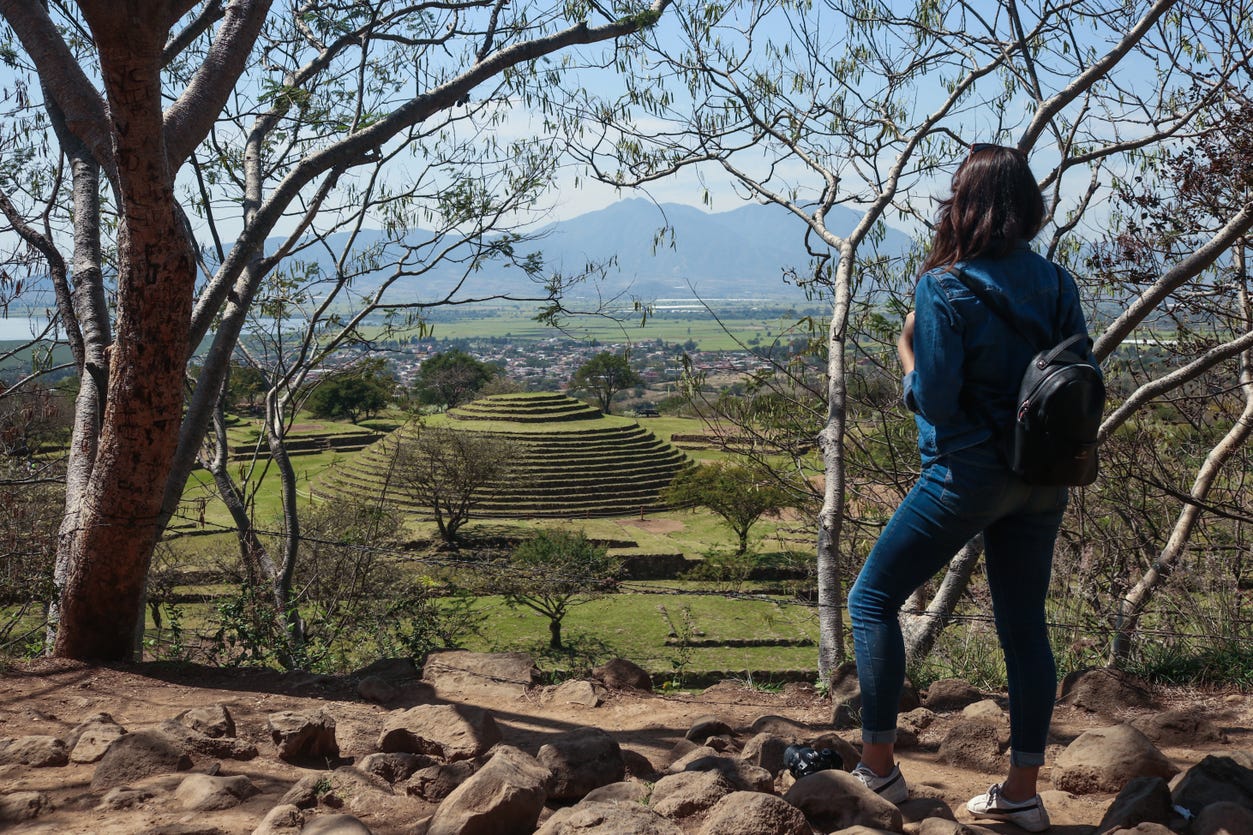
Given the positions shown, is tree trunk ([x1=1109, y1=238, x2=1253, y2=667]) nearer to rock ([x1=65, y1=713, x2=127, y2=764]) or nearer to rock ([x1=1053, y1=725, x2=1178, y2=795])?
→ rock ([x1=1053, y1=725, x2=1178, y2=795])

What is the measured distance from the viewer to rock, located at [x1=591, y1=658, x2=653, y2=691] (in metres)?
4.07

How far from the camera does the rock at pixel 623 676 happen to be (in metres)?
4.07

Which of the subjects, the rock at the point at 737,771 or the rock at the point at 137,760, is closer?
the rock at the point at 737,771

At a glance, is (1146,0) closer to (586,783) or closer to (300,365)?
(586,783)

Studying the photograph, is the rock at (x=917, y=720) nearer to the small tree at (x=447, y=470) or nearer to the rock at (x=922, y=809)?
the rock at (x=922, y=809)

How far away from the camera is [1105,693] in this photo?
3.46 metres

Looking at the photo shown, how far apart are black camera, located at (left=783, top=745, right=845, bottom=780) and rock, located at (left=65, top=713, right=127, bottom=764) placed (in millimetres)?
1766

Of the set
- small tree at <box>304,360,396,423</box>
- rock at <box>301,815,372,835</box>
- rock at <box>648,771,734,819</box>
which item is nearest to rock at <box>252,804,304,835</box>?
rock at <box>301,815,372,835</box>

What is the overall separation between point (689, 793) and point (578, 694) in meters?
1.67

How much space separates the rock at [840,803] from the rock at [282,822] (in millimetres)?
1049

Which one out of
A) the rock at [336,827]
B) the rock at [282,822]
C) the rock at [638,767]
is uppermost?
the rock at [336,827]

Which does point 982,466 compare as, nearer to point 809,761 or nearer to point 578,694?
point 809,761

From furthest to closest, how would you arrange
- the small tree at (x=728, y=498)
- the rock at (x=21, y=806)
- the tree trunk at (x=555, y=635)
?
the small tree at (x=728, y=498), the tree trunk at (x=555, y=635), the rock at (x=21, y=806)

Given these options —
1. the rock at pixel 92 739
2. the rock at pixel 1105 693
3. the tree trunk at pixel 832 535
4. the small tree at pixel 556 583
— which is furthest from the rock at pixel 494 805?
the small tree at pixel 556 583
